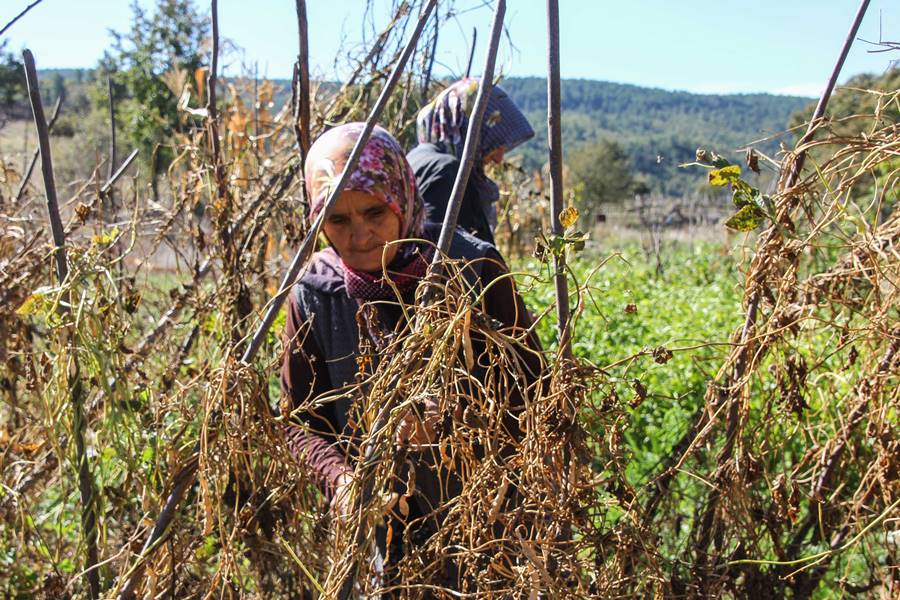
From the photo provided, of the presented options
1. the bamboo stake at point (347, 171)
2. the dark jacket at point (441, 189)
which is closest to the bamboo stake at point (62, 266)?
the bamboo stake at point (347, 171)

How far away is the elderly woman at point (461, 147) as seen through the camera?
211cm

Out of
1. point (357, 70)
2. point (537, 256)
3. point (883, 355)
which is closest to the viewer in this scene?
point (537, 256)

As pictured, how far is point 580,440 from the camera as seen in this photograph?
2.98 feet

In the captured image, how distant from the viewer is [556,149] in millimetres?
937

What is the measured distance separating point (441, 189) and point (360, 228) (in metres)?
0.76

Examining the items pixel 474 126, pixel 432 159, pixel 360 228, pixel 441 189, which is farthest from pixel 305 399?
pixel 432 159

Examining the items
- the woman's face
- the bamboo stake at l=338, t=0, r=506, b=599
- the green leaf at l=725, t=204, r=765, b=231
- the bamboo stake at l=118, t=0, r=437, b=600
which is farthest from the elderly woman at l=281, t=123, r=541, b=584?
the green leaf at l=725, t=204, r=765, b=231

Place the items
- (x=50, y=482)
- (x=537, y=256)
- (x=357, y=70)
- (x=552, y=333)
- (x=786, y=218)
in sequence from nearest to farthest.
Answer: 1. (x=537, y=256)
2. (x=786, y=218)
3. (x=50, y=482)
4. (x=357, y=70)
5. (x=552, y=333)

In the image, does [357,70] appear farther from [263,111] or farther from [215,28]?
[263,111]

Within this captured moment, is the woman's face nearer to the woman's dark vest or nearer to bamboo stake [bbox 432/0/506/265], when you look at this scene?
the woman's dark vest

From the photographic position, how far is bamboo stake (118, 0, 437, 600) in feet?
→ 3.42

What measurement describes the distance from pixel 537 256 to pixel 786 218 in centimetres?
52

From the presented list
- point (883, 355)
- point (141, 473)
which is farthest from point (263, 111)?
point (883, 355)

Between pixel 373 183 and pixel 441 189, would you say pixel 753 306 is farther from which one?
pixel 441 189
